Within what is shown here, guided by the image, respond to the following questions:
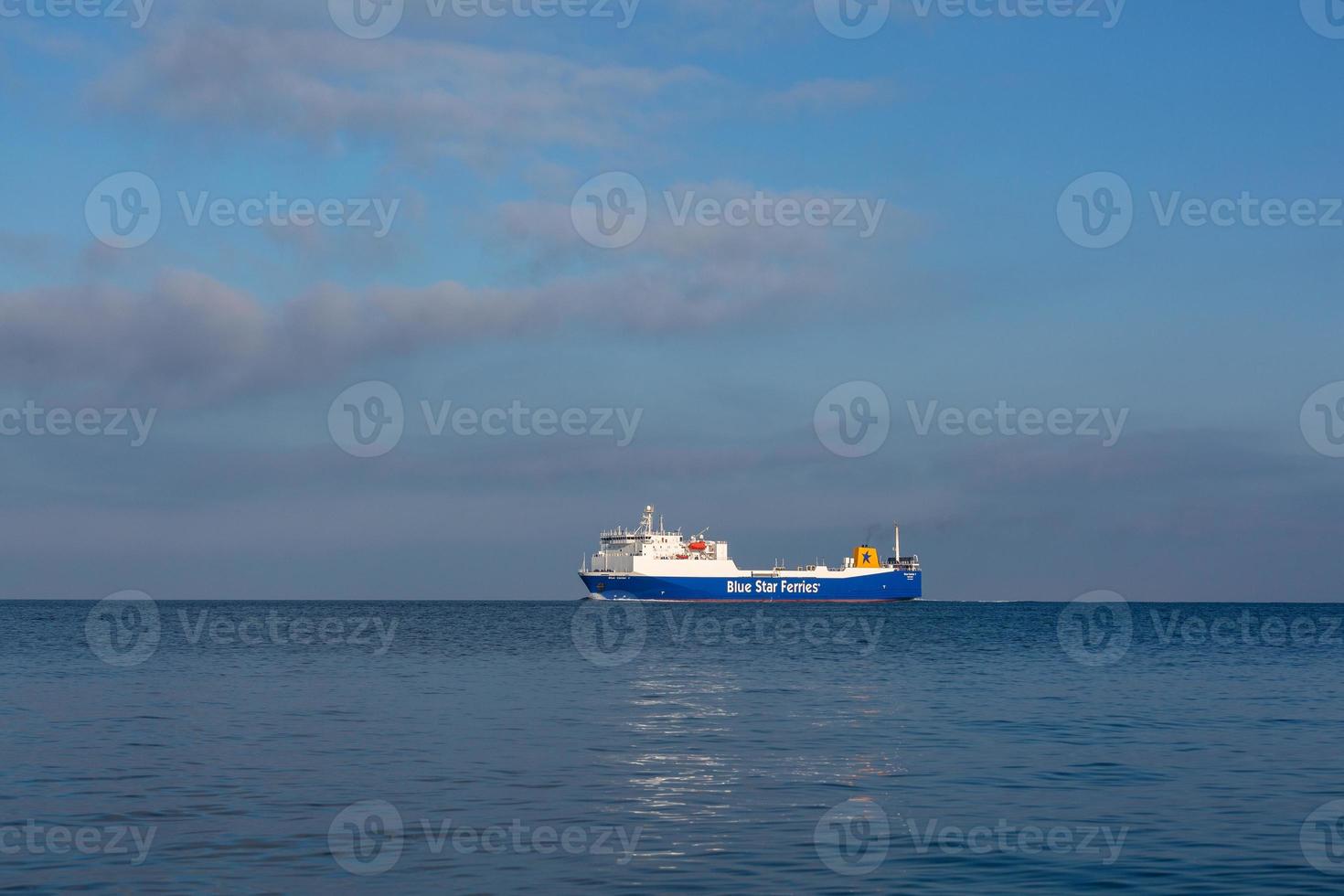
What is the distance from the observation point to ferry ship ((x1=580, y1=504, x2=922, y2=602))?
490 ft

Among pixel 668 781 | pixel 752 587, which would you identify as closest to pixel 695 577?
pixel 752 587

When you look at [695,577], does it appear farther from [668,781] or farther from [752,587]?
[668,781]

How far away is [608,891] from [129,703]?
26.7 metres

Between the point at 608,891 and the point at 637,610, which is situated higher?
the point at 637,610

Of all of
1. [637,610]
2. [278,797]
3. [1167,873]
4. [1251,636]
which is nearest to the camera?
[1167,873]

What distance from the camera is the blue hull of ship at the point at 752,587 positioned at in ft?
492

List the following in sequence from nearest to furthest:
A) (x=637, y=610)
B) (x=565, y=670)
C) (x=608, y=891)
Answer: (x=608, y=891) → (x=565, y=670) → (x=637, y=610)

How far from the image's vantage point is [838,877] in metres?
15.7

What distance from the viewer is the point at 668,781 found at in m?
22.8

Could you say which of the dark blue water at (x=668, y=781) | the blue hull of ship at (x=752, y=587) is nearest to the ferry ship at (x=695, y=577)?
the blue hull of ship at (x=752, y=587)

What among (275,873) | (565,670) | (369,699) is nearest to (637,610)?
(565,670)

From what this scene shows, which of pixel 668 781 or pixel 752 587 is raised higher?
pixel 752 587

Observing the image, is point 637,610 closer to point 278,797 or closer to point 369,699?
point 369,699

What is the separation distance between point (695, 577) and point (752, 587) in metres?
8.82
